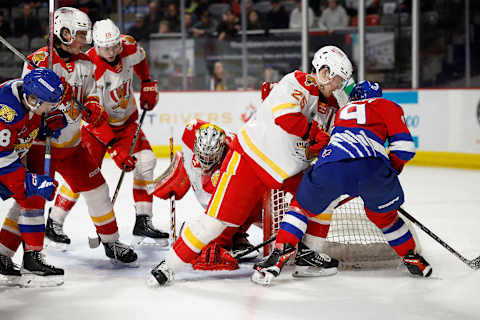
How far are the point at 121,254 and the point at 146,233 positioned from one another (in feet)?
1.42

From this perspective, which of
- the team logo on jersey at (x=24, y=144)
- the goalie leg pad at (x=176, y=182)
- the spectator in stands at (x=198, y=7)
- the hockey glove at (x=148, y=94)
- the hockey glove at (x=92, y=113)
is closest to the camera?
the team logo on jersey at (x=24, y=144)

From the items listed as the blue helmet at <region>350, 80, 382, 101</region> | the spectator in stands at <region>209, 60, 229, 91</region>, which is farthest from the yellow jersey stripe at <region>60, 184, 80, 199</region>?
the spectator in stands at <region>209, 60, 229, 91</region>

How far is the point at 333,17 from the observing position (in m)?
7.27

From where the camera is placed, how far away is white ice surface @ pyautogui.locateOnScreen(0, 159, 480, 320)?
8.57 ft

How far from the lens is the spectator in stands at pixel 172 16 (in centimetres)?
768

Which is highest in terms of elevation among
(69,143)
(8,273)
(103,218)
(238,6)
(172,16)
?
(238,6)

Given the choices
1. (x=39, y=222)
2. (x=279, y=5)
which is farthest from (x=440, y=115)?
(x=39, y=222)

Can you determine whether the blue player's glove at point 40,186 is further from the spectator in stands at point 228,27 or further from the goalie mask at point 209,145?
the spectator in stands at point 228,27

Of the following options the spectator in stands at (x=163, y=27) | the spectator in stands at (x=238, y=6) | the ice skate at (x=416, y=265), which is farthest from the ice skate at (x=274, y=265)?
the spectator in stands at (x=163, y=27)

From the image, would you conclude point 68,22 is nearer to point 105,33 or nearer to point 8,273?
point 105,33

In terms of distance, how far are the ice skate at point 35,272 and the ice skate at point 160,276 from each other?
430 mm

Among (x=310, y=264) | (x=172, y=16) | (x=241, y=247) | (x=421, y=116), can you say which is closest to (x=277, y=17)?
(x=172, y=16)

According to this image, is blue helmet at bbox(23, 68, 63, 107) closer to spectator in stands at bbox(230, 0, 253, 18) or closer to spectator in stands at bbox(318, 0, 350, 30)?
spectator in stands at bbox(318, 0, 350, 30)

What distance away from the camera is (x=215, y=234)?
2.93 m
